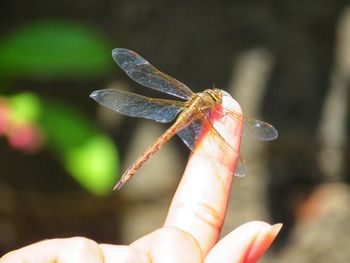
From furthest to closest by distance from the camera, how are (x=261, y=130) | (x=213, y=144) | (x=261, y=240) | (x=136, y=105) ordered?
(x=136, y=105) < (x=261, y=130) < (x=213, y=144) < (x=261, y=240)

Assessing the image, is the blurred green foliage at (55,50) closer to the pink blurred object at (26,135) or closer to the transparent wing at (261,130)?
the pink blurred object at (26,135)

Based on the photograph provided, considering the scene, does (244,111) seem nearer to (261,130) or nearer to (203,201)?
(261,130)

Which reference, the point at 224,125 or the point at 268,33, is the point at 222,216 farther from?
the point at 268,33

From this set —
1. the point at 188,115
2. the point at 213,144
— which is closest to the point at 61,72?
the point at 188,115

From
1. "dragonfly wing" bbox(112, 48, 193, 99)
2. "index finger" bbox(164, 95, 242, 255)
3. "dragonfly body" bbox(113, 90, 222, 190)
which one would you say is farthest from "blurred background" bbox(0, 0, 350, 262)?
"index finger" bbox(164, 95, 242, 255)

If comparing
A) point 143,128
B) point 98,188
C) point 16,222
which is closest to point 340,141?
point 143,128

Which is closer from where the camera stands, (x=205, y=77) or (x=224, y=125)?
(x=224, y=125)

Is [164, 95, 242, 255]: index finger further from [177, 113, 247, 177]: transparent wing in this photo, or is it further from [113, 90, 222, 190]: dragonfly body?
[113, 90, 222, 190]: dragonfly body
